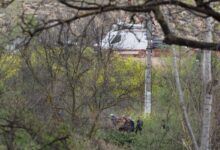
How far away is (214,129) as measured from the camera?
1742 cm

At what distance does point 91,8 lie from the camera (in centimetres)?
610

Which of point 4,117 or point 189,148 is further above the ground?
point 4,117

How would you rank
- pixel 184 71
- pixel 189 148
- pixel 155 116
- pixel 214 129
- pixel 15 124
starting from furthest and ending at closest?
1. pixel 155 116
2. pixel 184 71
3. pixel 214 129
4. pixel 189 148
5. pixel 15 124

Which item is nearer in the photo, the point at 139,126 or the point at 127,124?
the point at 139,126

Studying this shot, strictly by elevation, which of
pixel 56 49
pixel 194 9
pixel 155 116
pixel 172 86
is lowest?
pixel 155 116

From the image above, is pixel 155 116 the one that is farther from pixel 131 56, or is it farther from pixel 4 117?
pixel 4 117

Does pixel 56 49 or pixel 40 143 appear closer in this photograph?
pixel 40 143

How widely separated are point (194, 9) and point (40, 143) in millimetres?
2607

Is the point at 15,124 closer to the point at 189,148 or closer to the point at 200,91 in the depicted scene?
the point at 189,148

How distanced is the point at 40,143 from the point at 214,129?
10469 millimetres

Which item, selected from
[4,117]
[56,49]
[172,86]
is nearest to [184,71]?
[172,86]

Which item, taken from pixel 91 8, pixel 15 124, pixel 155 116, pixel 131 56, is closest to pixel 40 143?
pixel 15 124

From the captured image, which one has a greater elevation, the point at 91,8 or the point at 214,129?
the point at 91,8

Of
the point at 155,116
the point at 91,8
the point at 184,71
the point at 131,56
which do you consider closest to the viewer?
the point at 91,8
